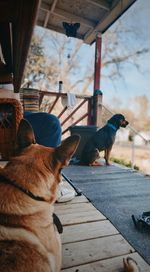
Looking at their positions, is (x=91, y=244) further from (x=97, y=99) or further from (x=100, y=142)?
(x=97, y=99)

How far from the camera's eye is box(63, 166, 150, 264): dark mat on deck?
4.96 ft

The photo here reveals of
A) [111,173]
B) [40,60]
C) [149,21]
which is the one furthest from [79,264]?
[149,21]

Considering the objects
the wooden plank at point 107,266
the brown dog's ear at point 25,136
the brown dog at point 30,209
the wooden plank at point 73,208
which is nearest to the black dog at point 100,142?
the wooden plank at point 73,208

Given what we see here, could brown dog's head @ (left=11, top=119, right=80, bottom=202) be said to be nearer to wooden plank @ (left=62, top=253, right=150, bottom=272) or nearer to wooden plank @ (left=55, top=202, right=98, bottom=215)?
wooden plank @ (left=62, top=253, right=150, bottom=272)

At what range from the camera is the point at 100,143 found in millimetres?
4293

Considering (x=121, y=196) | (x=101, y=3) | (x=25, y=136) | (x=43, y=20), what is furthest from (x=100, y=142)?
(x=25, y=136)

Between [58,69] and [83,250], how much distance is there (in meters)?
11.8

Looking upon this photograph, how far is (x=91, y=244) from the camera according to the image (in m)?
1.35

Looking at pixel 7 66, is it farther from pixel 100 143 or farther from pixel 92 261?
pixel 100 143

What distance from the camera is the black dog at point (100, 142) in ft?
13.8

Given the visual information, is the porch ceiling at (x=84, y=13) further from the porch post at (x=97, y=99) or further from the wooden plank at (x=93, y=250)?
the wooden plank at (x=93, y=250)

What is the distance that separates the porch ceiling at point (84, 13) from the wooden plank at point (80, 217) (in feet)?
12.0

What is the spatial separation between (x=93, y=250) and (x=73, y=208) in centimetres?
60

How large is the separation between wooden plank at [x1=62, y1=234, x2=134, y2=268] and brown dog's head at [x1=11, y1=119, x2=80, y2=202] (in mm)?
525
